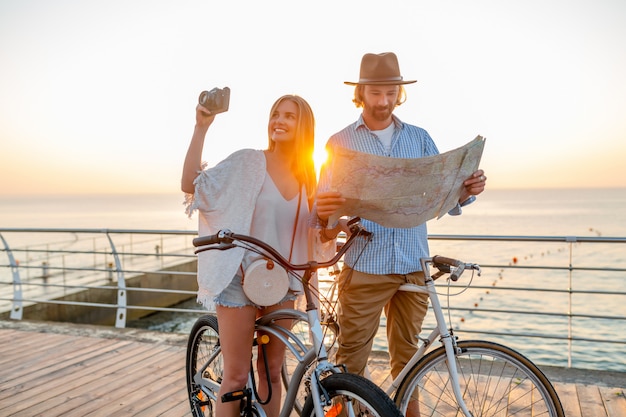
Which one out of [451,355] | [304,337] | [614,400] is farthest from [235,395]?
[614,400]

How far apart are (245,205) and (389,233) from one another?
0.55 metres

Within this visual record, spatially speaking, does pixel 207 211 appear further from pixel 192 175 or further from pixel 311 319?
pixel 311 319

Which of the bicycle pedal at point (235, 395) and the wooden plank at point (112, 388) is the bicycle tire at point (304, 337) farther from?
the wooden plank at point (112, 388)

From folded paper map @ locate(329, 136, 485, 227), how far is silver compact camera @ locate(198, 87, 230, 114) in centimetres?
44

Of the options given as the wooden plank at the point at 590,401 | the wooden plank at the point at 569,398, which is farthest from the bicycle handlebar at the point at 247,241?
the wooden plank at the point at 590,401

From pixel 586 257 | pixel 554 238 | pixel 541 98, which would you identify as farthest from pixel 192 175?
pixel 586 257

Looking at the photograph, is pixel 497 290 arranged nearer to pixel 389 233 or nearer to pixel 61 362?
pixel 61 362

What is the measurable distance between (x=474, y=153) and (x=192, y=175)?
0.95 metres

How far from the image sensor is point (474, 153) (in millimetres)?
1644

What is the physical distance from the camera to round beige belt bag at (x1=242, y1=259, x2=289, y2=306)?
73.4 inches

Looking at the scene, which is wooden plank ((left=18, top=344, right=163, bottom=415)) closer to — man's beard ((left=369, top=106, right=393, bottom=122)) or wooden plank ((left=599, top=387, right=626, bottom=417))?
man's beard ((left=369, top=106, right=393, bottom=122))

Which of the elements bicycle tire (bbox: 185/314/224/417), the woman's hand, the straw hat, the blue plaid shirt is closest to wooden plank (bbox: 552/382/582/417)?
the blue plaid shirt

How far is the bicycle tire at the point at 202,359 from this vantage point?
2385 mm

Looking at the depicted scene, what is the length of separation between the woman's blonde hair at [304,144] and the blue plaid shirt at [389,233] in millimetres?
67
